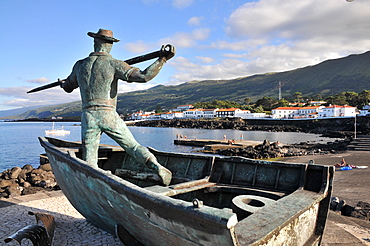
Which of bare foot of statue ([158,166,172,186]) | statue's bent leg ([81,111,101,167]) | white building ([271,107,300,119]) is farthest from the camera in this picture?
white building ([271,107,300,119])

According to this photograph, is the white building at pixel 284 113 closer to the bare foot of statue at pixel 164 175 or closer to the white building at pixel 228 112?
the white building at pixel 228 112

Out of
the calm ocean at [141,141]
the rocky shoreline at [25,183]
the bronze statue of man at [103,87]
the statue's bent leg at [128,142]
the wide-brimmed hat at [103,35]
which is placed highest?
the wide-brimmed hat at [103,35]

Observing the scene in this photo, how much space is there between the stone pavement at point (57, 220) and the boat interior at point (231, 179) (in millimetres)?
1406

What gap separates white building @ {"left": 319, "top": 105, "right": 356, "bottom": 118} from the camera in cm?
8162

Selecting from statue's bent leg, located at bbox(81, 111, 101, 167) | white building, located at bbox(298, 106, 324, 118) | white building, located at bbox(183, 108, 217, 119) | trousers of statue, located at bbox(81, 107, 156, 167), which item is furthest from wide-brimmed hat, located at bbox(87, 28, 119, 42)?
white building, located at bbox(183, 108, 217, 119)

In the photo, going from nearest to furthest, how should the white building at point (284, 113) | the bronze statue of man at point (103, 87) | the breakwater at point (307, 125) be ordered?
1. the bronze statue of man at point (103, 87)
2. the breakwater at point (307, 125)
3. the white building at point (284, 113)

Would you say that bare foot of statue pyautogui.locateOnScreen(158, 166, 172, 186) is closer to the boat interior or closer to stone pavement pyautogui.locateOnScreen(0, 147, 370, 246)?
the boat interior

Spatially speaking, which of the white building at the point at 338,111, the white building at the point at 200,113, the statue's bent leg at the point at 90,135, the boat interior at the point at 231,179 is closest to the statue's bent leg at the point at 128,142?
the statue's bent leg at the point at 90,135

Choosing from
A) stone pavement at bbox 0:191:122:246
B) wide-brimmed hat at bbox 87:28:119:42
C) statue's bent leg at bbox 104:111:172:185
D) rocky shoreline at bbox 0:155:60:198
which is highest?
wide-brimmed hat at bbox 87:28:119:42

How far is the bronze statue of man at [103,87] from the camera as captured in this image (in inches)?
202

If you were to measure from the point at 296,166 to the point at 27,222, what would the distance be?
6.10 m

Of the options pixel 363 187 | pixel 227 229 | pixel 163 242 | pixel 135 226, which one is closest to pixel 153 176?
pixel 135 226

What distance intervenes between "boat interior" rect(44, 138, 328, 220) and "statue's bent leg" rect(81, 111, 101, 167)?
35cm

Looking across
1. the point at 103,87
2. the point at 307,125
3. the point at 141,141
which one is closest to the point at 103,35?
the point at 103,87
